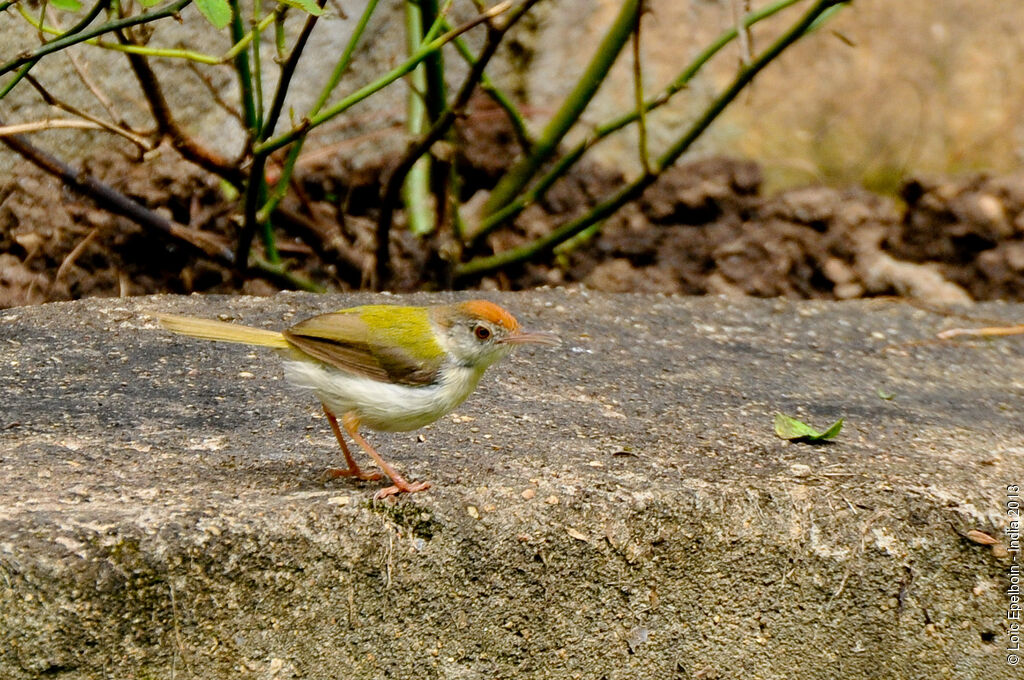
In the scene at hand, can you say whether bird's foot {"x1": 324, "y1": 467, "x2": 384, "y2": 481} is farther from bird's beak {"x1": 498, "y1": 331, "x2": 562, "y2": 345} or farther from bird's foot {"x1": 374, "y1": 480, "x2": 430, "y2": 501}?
bird's beak {"x1": 498, "y1": 331, "x2": 562, "y2": 345}

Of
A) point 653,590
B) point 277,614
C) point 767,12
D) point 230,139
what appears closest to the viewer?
point 277,614

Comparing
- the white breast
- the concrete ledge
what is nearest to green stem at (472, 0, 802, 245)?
the concrete ledge

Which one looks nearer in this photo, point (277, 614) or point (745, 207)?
point (277, 614)

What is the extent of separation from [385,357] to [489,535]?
1.93 ft

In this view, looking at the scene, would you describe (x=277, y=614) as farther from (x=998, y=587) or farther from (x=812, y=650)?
(x=998, y=587)

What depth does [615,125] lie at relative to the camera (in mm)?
5457

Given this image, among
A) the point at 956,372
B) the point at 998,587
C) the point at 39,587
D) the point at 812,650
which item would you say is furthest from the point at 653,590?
the point at 956,372

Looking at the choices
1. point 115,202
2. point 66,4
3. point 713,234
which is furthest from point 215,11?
point 713,234

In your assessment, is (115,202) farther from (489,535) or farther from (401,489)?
(489,535)

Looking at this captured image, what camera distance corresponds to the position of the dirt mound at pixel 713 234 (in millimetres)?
5793

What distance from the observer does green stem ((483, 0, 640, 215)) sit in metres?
5.58

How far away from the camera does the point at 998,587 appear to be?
326 centimetres

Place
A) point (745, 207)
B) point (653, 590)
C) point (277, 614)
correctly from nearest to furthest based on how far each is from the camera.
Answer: point (277, 614) < point (653, 590) < point (745, 207)

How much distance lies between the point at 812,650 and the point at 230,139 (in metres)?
3.94
